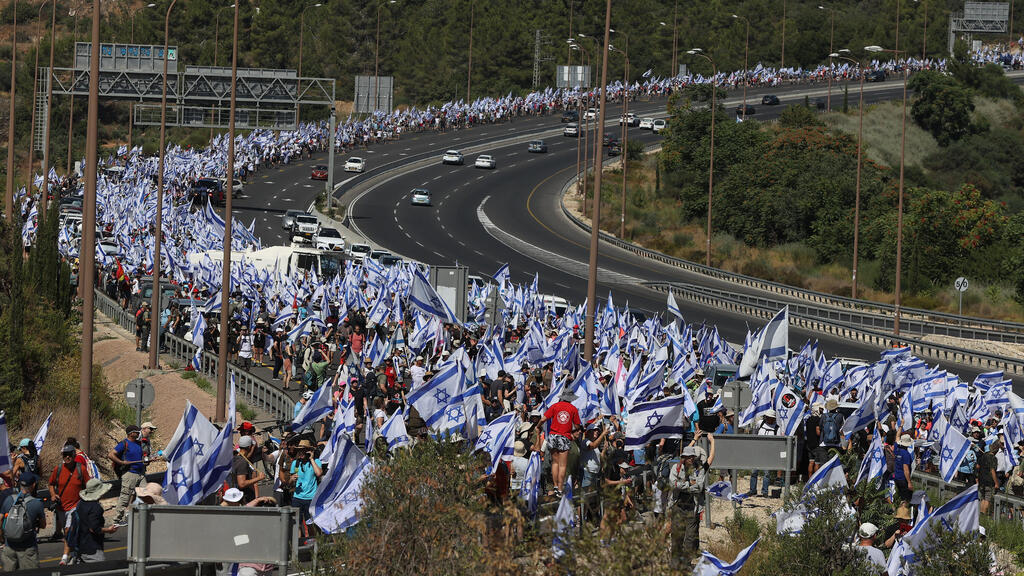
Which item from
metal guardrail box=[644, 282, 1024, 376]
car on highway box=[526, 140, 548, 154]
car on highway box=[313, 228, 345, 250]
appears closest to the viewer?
metal guardrail box=[644, 282, 1024, 376]

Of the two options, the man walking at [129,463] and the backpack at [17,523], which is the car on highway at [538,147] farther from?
the backpack at [17,523]

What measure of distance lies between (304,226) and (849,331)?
88.4 ft

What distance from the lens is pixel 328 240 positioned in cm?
5925

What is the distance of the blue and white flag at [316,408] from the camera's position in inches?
715

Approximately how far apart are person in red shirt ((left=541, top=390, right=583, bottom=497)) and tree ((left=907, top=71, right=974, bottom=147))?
314 feet

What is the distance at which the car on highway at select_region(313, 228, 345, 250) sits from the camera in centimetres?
5878

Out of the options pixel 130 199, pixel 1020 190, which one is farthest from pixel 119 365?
pixel 1020 190

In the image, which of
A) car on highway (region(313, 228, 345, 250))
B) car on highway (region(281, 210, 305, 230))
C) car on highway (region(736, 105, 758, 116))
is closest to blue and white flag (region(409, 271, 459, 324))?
car on highway (region(313, 228, 345, 250))

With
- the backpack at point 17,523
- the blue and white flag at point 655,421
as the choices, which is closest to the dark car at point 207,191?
the blue and white flag at point 655,421

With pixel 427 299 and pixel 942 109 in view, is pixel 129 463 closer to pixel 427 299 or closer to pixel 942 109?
pixel 427 299

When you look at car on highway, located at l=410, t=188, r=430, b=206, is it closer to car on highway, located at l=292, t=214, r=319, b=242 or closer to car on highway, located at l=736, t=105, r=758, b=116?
car on highway, located at l=292, t=214, r=319, b=242

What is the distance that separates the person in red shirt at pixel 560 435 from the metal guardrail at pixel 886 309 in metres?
33.7

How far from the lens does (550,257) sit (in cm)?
6450

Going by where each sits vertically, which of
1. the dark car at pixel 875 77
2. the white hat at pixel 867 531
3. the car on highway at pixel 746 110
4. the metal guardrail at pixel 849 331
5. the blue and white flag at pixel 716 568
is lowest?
the metal guardrail at pixel 849 331
